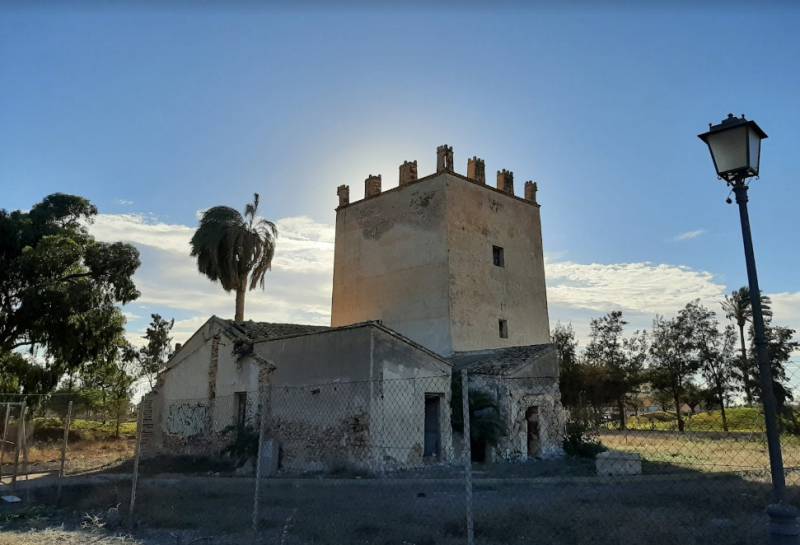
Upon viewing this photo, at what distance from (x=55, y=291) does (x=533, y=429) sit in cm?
2125

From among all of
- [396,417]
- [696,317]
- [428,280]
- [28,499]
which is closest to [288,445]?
[396,417]

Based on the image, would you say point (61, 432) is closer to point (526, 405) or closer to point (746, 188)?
point (526, 405)

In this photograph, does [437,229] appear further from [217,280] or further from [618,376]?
[618,376]

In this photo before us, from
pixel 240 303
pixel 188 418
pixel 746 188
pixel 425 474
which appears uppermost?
pixel 240 303

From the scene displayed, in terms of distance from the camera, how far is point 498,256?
92.3 feet

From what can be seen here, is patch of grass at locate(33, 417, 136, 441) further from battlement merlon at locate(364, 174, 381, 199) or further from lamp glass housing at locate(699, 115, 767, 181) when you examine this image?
lamp glass housing at locate(699, 115, 767, 181)

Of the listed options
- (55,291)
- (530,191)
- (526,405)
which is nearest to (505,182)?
(530,191)

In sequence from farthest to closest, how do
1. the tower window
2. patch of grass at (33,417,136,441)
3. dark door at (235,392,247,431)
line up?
patch of grass at (33,417,136,441) < the tower window < dark door at (235,392,247,431)

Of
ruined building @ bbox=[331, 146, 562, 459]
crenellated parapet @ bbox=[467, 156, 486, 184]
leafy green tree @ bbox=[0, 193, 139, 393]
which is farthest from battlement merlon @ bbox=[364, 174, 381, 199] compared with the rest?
leafy green tree @ bbox=[0, 193, 139, 393]

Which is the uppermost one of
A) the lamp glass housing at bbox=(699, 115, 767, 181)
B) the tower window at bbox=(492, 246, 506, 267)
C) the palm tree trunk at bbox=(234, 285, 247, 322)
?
the tower window at bbox=(492, 246, 506, 267)

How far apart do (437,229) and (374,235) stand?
13.5 ft

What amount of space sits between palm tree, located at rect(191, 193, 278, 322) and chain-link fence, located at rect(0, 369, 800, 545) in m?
8.50

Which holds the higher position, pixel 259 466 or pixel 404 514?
pixel 259 466

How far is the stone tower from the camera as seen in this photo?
83.8ft
